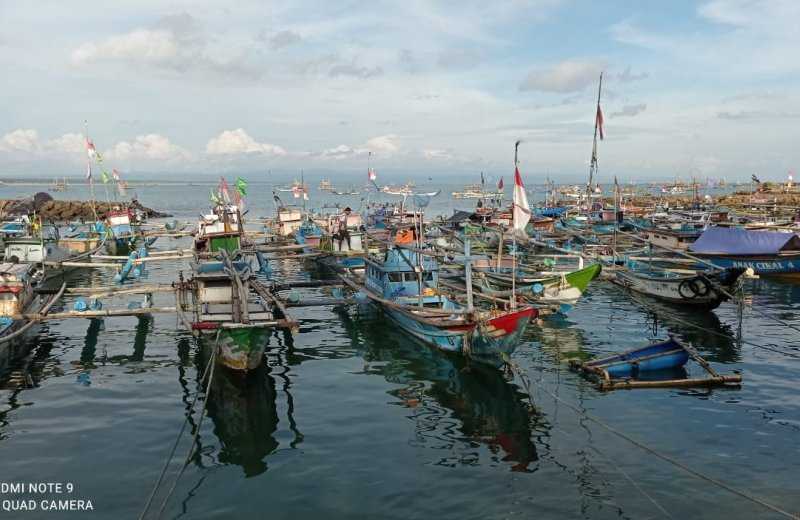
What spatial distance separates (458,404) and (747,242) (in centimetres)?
3279

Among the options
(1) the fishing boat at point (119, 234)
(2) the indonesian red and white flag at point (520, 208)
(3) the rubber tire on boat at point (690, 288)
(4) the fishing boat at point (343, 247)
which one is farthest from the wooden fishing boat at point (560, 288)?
(1) the fishing boat at point (119, 234)

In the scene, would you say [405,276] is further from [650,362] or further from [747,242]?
[747,242]

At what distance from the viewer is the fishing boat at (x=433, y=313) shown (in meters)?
21.5

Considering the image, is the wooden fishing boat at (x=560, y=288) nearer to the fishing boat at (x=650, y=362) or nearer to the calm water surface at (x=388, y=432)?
the calm water surface at (x=388, y=432)

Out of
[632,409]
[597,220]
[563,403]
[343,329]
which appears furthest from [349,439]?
[597,220]

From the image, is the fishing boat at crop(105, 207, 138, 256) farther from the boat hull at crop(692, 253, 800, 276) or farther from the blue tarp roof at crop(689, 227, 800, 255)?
the boat hull at crop(692, 253, 800, 276)

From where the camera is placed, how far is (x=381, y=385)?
75.8 ft

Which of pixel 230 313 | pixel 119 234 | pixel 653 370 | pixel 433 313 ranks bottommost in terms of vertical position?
pixel 653 370

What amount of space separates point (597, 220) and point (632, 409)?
59.5 m

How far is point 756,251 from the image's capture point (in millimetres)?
43094

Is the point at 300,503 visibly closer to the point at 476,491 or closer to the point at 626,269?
the point at 476,491

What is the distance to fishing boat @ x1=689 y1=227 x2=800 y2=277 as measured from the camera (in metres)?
42.7

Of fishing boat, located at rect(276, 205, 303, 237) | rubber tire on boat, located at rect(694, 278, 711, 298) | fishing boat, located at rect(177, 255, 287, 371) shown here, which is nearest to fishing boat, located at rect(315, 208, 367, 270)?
fishing boat, located at rect(276, 205, 303, 237)

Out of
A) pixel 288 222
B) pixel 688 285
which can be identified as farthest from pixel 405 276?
pixel 288 222
